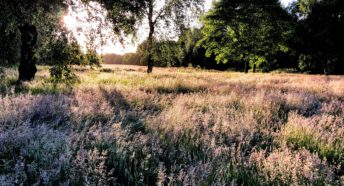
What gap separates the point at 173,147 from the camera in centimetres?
369

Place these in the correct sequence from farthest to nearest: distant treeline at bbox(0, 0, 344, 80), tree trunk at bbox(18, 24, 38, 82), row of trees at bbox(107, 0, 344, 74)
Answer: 1. row of trees at bbox(107, 0, 344, 74)
2. distant treeline at bbox(0, 0, 344, 80)
3. tree trunk at bbox(18, 24, 38, 82)

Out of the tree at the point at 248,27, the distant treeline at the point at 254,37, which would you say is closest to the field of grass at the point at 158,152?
the distant treeline at the point at 254,37

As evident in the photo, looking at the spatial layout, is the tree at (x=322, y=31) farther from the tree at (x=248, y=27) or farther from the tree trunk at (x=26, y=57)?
the tree trunk at (x=26, y=57)

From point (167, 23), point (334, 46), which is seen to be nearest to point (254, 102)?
point (167, 23)

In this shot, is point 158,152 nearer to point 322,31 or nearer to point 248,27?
point 248,27

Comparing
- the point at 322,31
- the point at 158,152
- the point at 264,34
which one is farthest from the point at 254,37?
the point at 158,152

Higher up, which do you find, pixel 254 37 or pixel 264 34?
pixel 264 34

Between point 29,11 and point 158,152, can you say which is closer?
point 158,152

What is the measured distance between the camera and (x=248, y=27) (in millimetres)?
32438

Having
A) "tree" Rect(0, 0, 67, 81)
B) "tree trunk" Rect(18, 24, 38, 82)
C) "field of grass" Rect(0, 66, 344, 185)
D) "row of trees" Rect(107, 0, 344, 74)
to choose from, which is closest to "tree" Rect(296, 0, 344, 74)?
"row of trees" Rect(107, 0, 344, 74)

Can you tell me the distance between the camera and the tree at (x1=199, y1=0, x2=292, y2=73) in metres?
31.7

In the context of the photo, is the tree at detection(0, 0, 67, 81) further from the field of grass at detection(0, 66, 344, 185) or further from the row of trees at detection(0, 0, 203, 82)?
the field of grass at detection(0, 66, 344, 185)

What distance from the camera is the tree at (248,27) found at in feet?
104

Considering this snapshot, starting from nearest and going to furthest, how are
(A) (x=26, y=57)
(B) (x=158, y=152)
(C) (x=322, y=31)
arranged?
(B) (x=158, y=152)
(A) (x=26, y=57)
(C) (x=322, y=31)
